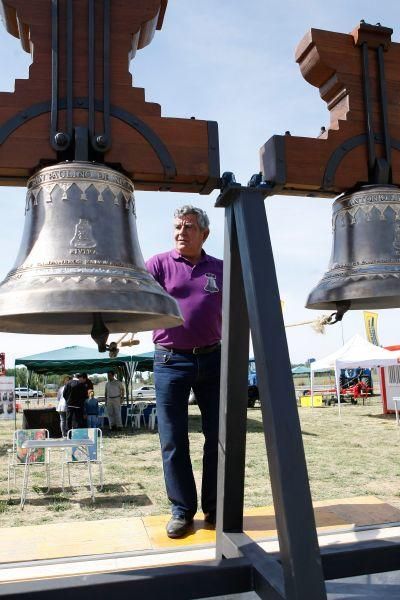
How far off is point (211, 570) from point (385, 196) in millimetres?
1576

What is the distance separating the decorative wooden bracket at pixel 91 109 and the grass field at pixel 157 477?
5.34m

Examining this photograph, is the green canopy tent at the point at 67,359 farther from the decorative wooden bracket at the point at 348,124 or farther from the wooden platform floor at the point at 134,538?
the decorative wooden bracket at the point at 348,124

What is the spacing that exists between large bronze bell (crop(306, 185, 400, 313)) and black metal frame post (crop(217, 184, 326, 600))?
397 mm

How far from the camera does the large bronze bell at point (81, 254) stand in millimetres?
1649

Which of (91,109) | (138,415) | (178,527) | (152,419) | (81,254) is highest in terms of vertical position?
(91,109)

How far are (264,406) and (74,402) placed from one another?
475 inches

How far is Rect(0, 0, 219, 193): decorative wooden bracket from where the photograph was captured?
6.07 ft

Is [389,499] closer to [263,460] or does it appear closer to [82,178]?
[263,460]

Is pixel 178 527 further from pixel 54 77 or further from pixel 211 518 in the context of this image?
pixel 54 77

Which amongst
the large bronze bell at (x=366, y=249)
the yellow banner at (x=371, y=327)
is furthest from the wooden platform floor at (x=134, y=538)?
the yellow banner at (x=371, y=327)

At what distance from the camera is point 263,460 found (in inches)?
401

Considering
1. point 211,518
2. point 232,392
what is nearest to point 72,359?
point 211,518

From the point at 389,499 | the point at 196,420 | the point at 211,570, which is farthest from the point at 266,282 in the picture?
the point at 196,420

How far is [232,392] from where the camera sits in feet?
7.42
